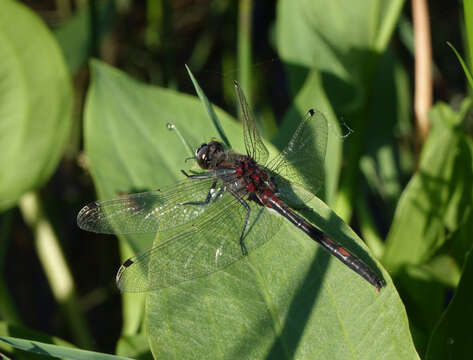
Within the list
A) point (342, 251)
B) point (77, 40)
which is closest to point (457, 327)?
point (342, 251)

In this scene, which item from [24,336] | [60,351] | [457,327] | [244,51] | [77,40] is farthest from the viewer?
[77,40]

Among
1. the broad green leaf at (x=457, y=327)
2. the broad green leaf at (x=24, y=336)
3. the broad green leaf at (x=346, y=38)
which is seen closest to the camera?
the broad green leaf at (x=457, y=327)

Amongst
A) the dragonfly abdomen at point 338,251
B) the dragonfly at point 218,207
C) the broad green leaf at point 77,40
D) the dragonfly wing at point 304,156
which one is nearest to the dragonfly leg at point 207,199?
the dragonfly at point 218,207

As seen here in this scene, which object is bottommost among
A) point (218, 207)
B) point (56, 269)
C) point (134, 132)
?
point (56, 269)

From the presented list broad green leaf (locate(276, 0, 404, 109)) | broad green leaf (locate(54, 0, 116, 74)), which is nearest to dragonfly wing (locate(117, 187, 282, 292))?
broad green leaf (locate(276, 0, 404, 109))

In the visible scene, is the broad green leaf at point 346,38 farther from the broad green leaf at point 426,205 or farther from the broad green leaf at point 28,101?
the broad green leaf at point 28,101

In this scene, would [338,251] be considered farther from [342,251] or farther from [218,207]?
[218,207]

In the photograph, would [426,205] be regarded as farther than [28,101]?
No
